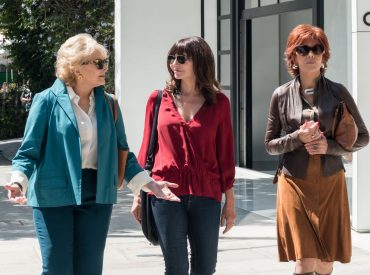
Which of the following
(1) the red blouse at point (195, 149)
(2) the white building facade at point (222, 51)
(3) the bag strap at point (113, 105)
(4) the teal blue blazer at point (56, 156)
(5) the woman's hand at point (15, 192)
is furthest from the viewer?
(2) the white building facade at point (222, 51)

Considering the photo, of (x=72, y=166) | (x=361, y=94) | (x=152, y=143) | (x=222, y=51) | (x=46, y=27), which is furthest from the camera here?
(x=46, y=27)

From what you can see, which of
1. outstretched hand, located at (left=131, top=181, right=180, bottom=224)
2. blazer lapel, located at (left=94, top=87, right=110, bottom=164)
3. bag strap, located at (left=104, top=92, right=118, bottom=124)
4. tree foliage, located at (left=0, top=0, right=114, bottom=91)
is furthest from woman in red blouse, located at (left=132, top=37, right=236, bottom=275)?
tree foliage, located at (left=0, top=0, right=114, bottom=91)

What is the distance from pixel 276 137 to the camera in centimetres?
498

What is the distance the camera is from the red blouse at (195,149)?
4547 millimetres

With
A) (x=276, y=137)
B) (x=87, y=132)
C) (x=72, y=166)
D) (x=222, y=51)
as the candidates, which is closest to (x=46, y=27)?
(x=222, y=51)

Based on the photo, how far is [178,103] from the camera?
4.73 meters

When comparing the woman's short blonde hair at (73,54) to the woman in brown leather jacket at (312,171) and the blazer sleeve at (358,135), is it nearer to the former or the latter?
the woman in brown leather jacket at (312,171)

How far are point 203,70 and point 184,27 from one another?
36.1 feet

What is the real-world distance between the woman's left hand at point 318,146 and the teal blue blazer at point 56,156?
1120 millimetres

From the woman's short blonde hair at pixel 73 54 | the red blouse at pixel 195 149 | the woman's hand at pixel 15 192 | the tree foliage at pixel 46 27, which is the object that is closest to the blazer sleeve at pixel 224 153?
the red blouse at pixel 195 149

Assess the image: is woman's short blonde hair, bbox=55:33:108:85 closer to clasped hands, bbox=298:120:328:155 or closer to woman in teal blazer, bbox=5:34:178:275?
woman in teal blazer, bbox=5:34:178:275

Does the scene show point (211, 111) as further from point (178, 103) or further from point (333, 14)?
point (333, 14)

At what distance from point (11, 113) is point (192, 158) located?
23.5m

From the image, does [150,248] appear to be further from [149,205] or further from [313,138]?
[313,138]
